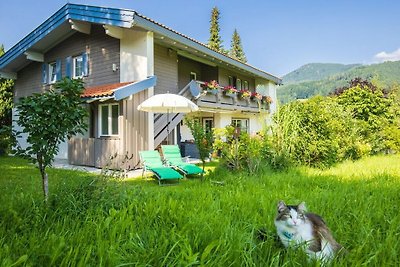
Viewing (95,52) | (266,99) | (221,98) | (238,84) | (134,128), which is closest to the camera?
(134,128)

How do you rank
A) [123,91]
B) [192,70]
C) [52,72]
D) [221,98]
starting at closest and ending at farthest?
[123,91]
[52,72]
[221,98]
[192,70]

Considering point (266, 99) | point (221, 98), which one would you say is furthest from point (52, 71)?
point (266, 99)

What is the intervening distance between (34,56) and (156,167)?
12070mm

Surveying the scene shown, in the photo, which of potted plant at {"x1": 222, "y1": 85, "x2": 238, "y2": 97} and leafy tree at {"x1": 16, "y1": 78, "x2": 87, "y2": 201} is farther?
potted plant at {"x1": 222, "y1": 85, "x2": 238, "y2": 97}

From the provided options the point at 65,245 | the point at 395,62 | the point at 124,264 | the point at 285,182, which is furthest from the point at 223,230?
the point at 395,62

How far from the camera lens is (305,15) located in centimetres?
1727

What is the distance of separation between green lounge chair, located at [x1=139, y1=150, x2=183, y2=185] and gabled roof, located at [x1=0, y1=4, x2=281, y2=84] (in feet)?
16.9

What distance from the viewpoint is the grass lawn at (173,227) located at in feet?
7.68

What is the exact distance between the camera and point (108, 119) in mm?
12969

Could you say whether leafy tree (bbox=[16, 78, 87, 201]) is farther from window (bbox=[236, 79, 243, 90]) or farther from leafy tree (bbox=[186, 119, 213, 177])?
window (bbox=[236, 79, 243, 90])

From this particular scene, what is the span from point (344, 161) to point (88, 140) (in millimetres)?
10100

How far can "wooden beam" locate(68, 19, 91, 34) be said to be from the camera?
13891 mm

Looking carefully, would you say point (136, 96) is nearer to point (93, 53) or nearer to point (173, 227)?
point (93, 53)

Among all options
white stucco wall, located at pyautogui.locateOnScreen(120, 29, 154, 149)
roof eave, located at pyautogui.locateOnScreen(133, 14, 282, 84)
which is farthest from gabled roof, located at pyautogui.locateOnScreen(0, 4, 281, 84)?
white stucco wall, located at pyautogui.locateOnScreen(120, 29, 154, 149)
